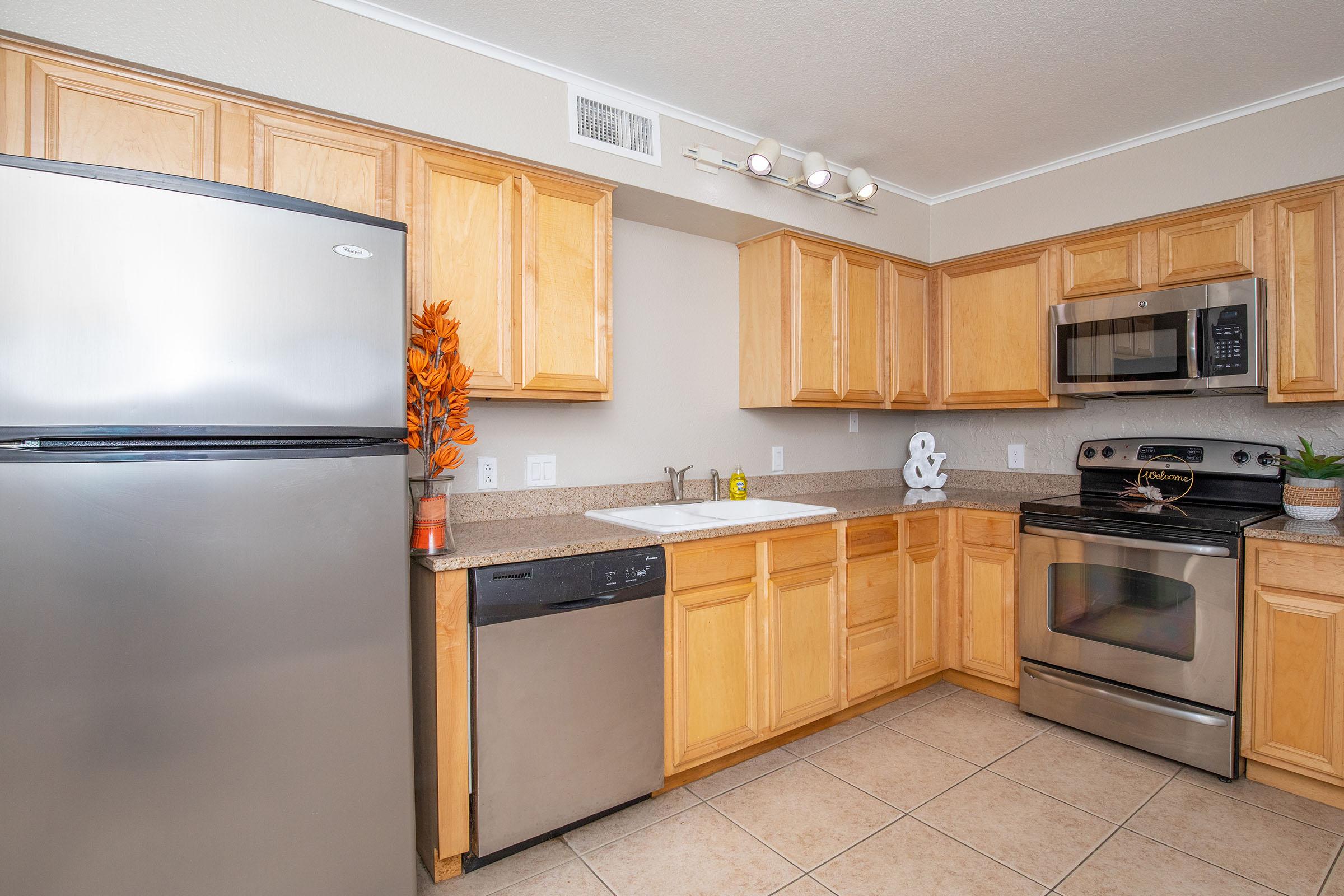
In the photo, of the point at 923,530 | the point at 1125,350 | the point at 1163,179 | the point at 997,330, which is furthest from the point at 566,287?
the point at 1163,179

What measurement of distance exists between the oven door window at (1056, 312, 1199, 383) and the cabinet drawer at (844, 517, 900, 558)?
1081 mm

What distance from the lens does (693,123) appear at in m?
2.55

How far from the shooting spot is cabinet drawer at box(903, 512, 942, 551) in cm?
291

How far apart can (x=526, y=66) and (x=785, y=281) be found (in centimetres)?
133

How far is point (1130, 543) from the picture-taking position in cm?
248

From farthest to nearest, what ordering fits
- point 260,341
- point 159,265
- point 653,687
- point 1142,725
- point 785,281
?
point 785,281
point 1142,725
point 653,687
point 260,341
point 159,265

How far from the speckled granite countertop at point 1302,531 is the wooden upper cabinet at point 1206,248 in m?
0.96

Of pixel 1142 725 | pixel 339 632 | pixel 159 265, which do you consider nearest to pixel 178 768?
pixel 339 632

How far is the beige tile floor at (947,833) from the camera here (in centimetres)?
175

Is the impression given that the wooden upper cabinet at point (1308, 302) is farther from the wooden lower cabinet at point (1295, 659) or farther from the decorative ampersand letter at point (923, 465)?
the decorative ampersand letter at point (923, 465)

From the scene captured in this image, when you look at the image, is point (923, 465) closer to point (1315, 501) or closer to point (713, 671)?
point (1315, 501)

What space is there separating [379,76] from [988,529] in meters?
2.89

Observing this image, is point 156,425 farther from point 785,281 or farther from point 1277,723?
point 1277,723

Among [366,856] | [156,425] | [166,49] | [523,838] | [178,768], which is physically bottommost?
[523,838]
